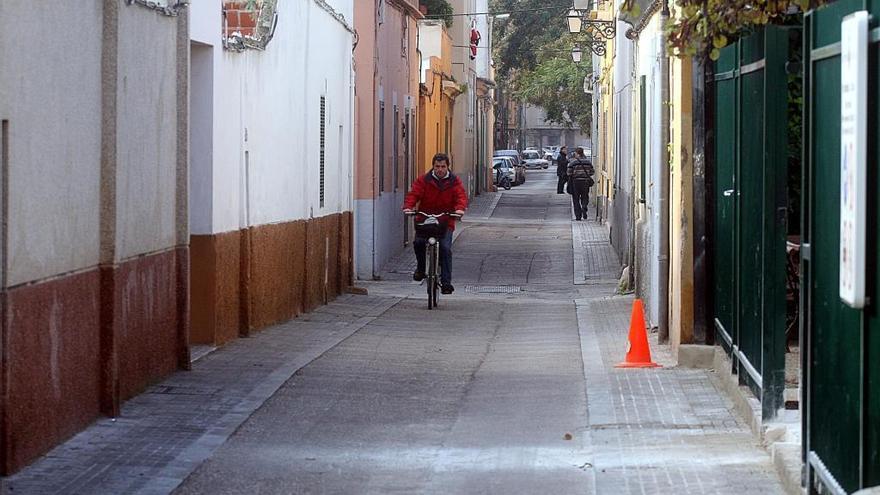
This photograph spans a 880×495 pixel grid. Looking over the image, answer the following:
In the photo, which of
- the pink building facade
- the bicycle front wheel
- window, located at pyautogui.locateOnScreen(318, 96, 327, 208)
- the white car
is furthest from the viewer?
the white car

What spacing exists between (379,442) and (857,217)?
4286mm

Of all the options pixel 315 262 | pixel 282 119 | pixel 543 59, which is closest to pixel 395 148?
pixel 315 262

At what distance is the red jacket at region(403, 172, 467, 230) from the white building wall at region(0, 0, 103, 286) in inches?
375

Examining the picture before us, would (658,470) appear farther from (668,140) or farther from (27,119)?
(668,140)

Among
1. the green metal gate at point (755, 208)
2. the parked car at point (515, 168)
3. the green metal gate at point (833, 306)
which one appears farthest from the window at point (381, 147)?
the parked car at point (515, 168)

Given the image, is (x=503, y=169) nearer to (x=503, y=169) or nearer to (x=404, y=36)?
(x=503, y=169)

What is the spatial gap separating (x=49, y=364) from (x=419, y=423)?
2438 mm

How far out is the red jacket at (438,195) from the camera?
62.0ft

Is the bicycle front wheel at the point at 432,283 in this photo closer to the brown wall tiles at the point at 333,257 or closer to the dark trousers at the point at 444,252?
the dark trousers at the point at 444,252

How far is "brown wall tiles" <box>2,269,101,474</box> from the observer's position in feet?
25.5

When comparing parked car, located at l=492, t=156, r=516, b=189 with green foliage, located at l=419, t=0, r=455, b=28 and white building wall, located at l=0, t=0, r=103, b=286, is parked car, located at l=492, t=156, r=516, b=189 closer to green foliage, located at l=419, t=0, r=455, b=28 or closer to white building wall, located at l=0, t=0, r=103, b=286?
green foliage, located at l=419, t=0, r=455, b=28

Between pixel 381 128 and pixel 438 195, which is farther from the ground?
pixel 381 128

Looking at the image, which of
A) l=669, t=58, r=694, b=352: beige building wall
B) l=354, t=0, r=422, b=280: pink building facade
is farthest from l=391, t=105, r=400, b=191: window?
l=669, t=58, r=694, b=352: beige building wall

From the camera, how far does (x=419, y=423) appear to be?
983 centimetres
